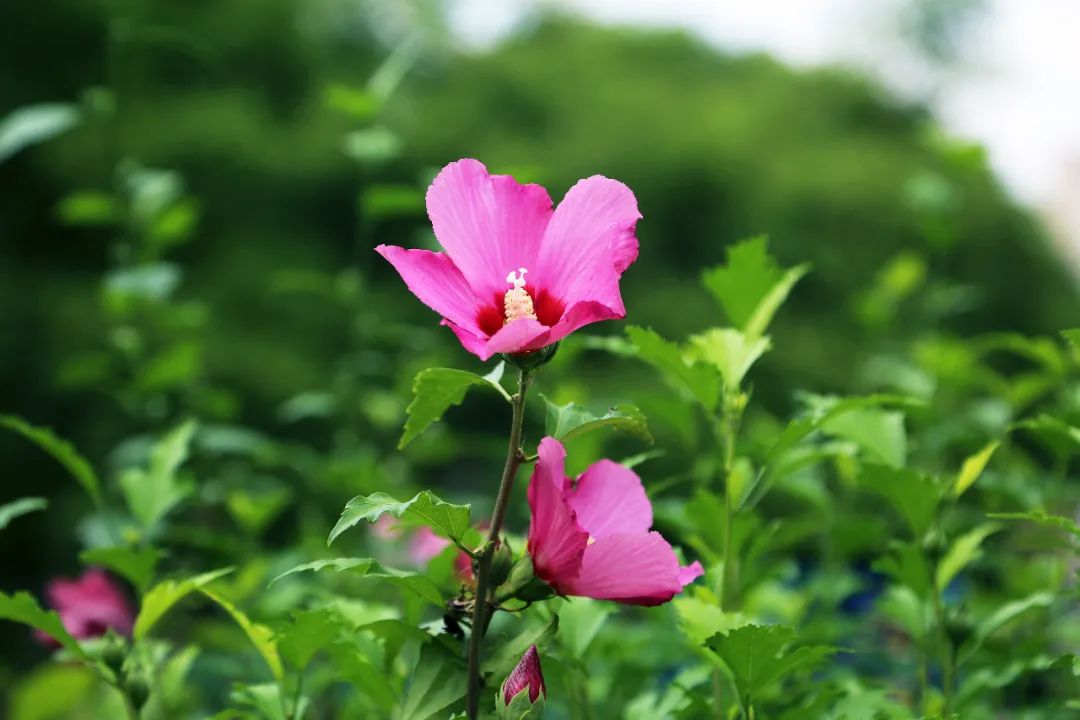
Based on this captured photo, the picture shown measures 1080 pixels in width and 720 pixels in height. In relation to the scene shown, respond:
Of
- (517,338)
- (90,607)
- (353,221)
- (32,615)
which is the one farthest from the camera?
(353,221)

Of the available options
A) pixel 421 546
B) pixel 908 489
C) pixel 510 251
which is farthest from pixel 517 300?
pixel 421 546

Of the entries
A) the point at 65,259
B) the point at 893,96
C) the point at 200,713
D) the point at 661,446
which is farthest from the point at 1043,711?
the point at 893,96

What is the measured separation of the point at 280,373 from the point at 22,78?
0.85m

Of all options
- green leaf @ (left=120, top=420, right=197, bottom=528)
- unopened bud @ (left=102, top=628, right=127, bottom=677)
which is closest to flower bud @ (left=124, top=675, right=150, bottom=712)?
unopened bud @ (left=102, top=628, right=127, bottom=677)

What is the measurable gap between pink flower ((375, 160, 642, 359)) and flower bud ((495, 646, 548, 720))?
0.12 m

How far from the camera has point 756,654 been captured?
0.46 metres

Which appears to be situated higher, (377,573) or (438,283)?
(438,283)

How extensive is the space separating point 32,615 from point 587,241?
12.1 inches

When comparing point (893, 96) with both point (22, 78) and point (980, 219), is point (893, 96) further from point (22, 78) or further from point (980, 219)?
point (22, 78)

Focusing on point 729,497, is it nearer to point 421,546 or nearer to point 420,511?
point 420,511

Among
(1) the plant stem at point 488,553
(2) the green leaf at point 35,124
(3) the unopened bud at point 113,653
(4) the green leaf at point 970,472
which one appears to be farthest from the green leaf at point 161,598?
(2) the green leaf at point 35,124

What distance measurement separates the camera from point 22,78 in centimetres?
224

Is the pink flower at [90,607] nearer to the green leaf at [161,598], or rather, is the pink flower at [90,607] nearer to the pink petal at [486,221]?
the green leaf at [161,598]

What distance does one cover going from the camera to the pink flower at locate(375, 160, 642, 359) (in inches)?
16.4
